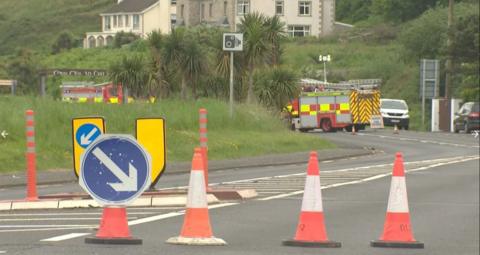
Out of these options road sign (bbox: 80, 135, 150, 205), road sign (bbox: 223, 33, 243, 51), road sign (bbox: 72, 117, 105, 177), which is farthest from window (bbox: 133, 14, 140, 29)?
road sign (bbox: 80, 135, 150, 205)

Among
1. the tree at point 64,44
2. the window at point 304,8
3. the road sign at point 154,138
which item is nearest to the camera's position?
the road sign at point 154,138

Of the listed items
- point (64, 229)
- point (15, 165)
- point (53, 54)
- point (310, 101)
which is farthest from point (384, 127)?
point (64, 229)

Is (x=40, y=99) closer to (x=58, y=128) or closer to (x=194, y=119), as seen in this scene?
(x=58, y=128)

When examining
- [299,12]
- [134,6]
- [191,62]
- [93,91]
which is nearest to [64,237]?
[191,62]

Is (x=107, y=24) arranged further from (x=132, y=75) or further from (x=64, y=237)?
(x=64, y=237)

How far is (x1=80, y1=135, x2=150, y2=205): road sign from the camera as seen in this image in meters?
11.2

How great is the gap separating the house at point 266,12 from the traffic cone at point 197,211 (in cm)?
3752

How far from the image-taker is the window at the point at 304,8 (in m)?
59.6

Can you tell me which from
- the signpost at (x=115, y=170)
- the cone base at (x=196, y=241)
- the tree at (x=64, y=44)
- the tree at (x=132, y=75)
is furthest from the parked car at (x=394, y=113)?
the signpost at (x=115, y=170)

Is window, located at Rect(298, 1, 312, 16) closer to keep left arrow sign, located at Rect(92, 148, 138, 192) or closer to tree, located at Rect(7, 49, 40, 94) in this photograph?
tree, located at Rect(7, 49, 40, 94)

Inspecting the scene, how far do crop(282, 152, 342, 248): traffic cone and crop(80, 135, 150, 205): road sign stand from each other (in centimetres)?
165

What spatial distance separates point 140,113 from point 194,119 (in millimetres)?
2029

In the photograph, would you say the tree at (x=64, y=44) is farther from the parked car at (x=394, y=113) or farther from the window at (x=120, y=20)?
the parked car at (x=394, y=113)

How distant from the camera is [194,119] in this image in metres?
35.3
